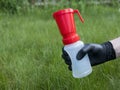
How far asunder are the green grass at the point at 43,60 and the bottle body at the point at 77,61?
0.45 m

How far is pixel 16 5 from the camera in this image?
A: 6.39m

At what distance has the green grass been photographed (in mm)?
2689

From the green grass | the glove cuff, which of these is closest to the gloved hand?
the glove cuff

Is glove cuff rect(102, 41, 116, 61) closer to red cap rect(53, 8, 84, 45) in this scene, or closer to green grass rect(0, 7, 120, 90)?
red cap rect(53, 8, 84, 45)

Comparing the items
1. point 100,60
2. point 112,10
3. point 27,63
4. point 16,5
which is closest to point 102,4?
point 112,10

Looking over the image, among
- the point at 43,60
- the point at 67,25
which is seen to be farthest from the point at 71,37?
the point at 43,60

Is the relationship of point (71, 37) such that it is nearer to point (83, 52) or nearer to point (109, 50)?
point (83, 52)

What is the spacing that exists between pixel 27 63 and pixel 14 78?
0.33 m

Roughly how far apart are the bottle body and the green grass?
0.45 meters

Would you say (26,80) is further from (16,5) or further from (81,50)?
(16,5)

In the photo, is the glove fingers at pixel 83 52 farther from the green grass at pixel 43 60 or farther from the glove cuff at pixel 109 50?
the green grass at pixel 43 60

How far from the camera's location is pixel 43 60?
3285 mm

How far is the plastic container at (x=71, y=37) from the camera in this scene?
2.04 meters

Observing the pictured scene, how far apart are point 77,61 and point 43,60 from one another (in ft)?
3.88
